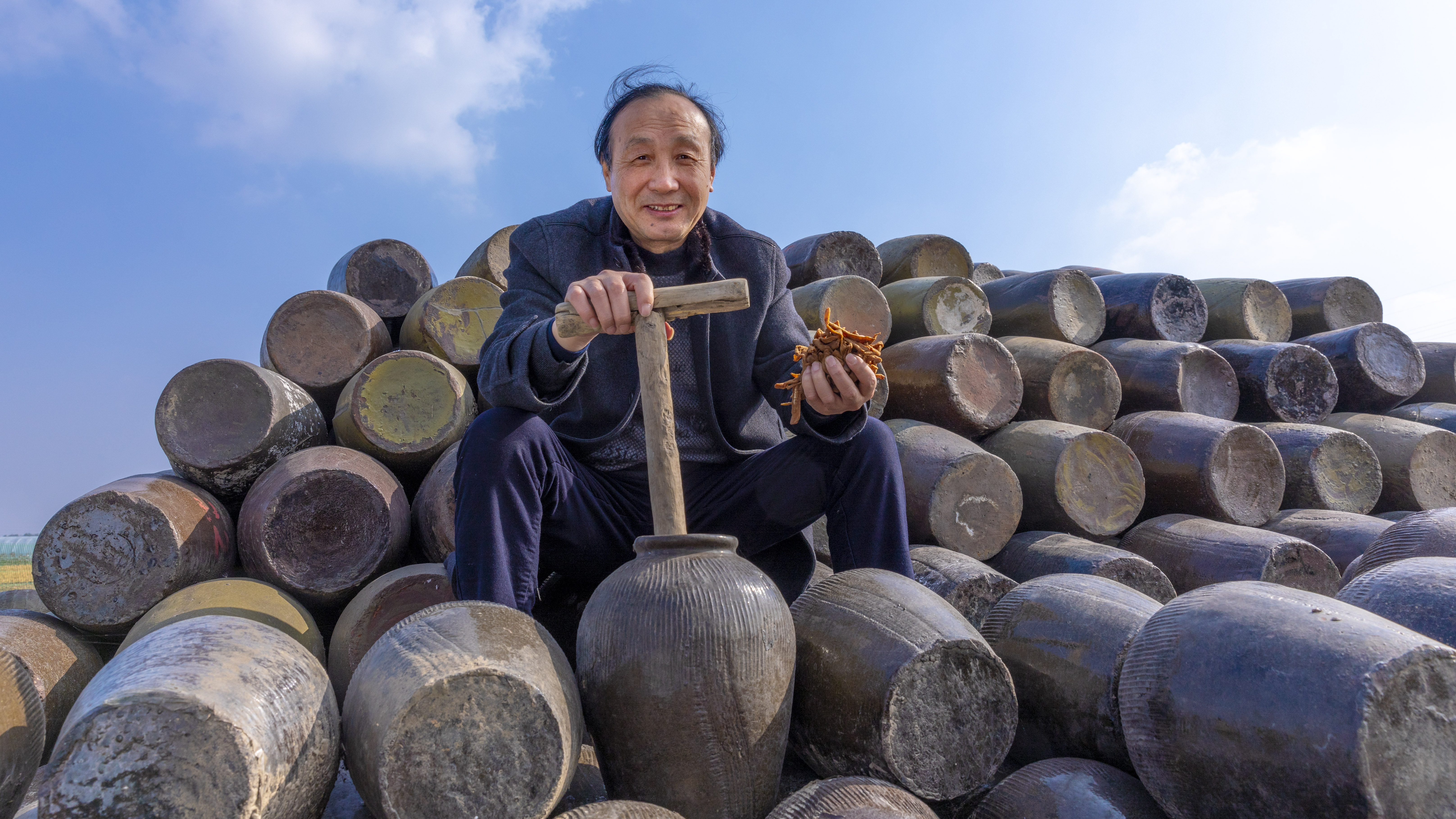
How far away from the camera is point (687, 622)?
1.58 metres

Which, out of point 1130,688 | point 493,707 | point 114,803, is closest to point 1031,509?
point 1130,688

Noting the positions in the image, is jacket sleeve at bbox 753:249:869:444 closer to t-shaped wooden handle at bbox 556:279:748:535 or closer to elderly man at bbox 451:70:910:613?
elderly man at bbox 451:70:910:613

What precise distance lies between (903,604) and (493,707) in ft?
2.91

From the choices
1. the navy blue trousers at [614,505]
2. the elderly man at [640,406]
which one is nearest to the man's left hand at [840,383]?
the elderly man at [640,406]

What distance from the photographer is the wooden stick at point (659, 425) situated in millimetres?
1892

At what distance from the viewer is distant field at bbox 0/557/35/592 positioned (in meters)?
9.01

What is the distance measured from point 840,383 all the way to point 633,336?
71cm

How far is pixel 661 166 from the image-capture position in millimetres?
2301

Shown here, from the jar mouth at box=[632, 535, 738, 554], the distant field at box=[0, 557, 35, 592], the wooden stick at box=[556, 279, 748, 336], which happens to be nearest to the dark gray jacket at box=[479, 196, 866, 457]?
the wooden stick at box=[556, 279, 748, 336]

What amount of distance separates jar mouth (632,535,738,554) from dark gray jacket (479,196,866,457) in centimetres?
58

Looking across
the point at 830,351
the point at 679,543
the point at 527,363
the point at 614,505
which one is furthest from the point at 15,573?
the point at 830,351

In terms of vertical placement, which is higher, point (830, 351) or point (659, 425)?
point (830, 351)

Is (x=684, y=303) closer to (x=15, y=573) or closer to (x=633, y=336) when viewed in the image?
(x=633, y=336)

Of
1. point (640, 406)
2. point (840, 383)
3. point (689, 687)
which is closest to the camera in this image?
point (689, 687)
